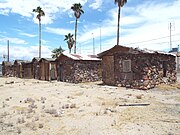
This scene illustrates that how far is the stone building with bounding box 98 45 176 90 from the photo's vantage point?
65.7 feet

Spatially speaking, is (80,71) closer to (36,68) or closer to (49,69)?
(49,69)

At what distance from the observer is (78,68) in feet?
94.0

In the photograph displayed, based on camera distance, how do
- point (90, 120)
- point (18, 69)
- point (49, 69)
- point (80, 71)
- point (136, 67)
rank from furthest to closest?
point (18, 69) < point (49, 69) < point (80, 71) < point (136, 67) < point (90, 120)

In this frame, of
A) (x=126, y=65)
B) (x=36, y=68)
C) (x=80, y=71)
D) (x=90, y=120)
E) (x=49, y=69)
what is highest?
(x=126, y=65)

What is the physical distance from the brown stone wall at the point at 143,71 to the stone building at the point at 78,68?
289 inches

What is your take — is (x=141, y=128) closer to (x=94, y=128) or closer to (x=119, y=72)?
(x=94, y=128)

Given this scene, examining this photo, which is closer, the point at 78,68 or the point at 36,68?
the point at 78,68

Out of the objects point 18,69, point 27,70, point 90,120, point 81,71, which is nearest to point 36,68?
point 27,70

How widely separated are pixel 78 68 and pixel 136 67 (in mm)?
9996

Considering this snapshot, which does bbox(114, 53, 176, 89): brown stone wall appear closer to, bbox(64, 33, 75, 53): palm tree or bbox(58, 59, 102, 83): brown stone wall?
bbox(58, 59, 102, 83): brown stone wall

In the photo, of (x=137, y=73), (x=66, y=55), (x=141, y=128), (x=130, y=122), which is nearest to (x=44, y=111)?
(x=130, y=122)

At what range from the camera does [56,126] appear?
8.36 m

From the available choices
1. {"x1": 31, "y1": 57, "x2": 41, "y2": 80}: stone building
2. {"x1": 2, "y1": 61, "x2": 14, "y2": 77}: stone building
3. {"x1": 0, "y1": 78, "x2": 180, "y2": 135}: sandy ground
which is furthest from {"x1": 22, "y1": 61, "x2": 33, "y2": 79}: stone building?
{"x1": 0, "y1": 78, "x2": 180, "y2": 135}: sandy ground

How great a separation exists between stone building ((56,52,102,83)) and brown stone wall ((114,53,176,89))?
289 inches
